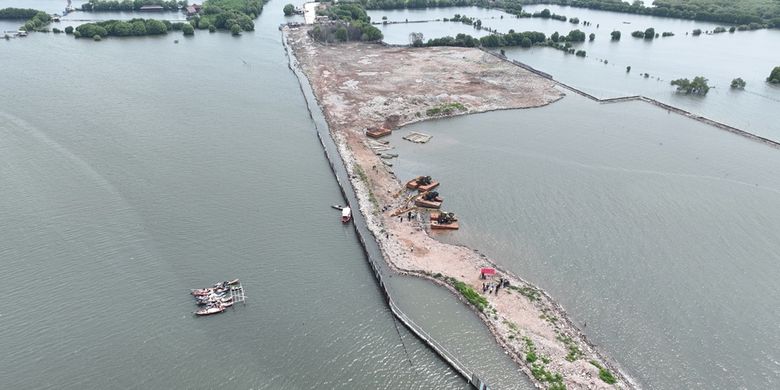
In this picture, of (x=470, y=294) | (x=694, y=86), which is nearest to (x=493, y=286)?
(x=470, y=294)

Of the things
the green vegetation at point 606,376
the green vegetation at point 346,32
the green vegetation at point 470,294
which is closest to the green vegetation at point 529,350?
the green vegetation at point 470,294

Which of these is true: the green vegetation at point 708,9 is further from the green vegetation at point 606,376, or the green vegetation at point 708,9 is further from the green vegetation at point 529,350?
the green vegetation at point 529,350

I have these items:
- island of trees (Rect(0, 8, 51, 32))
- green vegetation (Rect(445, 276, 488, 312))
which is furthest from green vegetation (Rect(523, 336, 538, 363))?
island of trees (Rect(0, 8, 51, 32))

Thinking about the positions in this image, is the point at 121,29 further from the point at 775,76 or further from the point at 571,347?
the point at 775,76

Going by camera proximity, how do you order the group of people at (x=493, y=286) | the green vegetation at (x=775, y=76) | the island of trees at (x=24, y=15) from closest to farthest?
the group of people at (x=493, y=286), the green vegetation at (x=775, y=76), the island of trees at (x=24, y=15)

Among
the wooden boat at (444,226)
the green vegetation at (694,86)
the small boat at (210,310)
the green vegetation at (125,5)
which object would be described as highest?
the green vegetation at (125,5)

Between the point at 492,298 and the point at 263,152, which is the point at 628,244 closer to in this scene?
the point at 492,298

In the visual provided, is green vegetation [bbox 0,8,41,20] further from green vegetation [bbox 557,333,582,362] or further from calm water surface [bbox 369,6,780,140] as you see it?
green vegetation [bbox 557,333,582,362]
